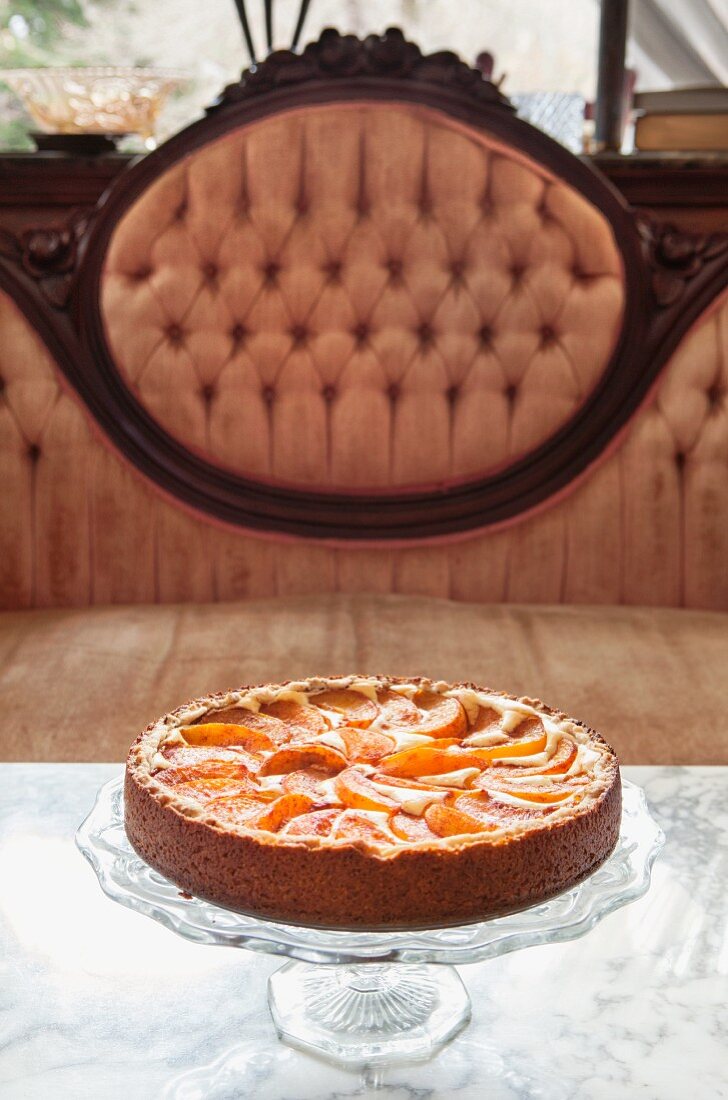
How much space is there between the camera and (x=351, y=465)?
76.9 inches

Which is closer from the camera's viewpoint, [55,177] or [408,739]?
[408,739]

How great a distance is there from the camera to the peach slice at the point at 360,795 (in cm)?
71

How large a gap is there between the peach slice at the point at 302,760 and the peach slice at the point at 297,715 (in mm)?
58

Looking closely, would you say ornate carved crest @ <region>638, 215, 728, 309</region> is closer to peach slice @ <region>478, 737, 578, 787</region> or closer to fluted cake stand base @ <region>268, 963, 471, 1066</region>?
peach slice @ <region>478, 737, 578, 787</region>

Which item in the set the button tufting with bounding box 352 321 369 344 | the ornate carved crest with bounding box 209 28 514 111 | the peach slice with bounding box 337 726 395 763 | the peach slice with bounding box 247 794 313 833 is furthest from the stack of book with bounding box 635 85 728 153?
the peach slice with bounding box 247 794 313 833

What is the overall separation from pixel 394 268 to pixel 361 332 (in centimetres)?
12

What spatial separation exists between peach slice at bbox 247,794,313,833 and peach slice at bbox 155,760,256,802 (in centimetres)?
3

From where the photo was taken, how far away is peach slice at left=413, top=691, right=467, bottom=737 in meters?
0.84

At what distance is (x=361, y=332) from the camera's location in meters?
1.96

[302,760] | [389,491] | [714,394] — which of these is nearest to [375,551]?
[389,491]

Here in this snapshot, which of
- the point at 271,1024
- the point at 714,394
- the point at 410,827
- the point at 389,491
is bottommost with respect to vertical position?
the point at 271,1024

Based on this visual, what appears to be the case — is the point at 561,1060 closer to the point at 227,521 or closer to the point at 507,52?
the point at 227,521

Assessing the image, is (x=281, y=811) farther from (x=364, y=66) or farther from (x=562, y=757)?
(x=364, y=66)

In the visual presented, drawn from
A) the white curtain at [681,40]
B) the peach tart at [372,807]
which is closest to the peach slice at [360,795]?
the peach tart at [372,807]
